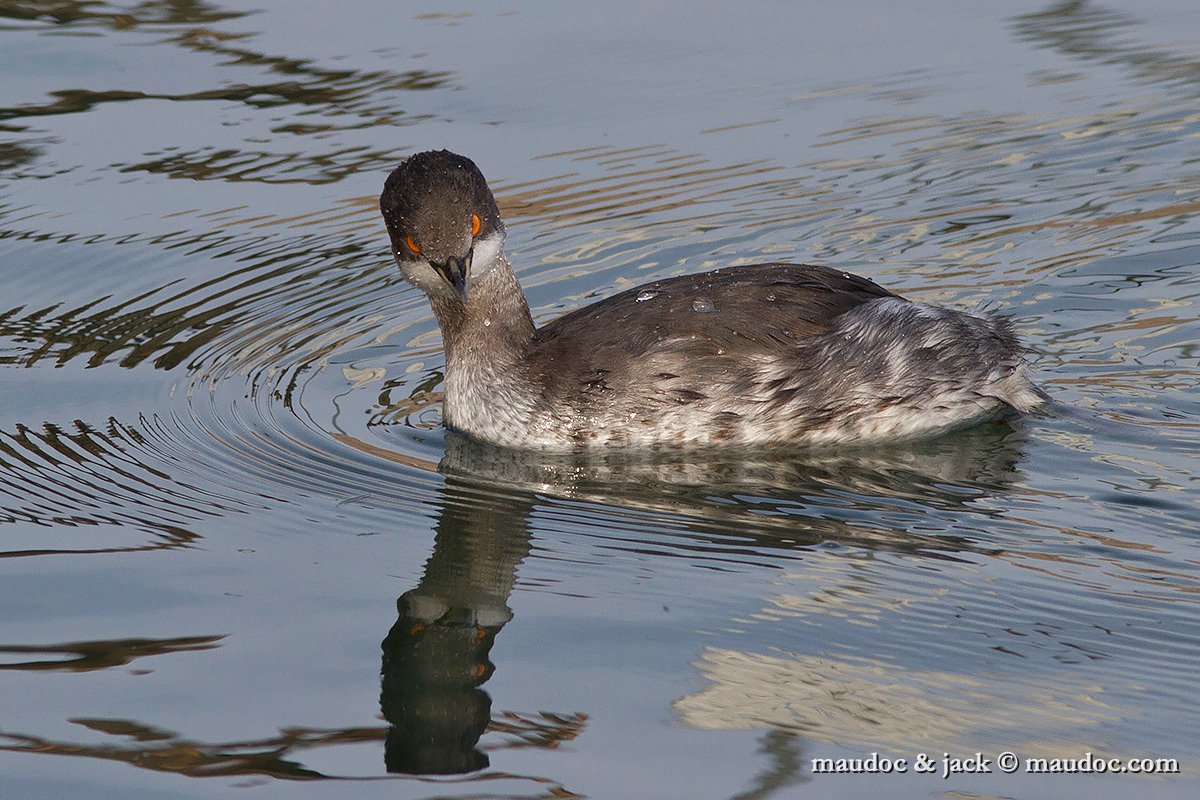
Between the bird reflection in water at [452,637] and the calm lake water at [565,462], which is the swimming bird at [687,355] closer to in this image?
the calm lake water at [565,462]

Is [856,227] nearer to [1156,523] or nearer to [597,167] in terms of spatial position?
[597,167]

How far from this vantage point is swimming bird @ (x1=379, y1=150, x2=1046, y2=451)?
26.8ft

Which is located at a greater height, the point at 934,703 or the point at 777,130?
the point at 777,130

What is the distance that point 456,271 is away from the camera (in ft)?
26.7

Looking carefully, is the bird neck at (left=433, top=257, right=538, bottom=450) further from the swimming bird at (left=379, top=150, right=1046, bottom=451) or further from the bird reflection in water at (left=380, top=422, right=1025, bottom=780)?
the bird reflection in water at (left=380, top=422, right=1025, bottom=780)

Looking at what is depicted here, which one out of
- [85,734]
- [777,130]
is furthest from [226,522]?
[777,130]

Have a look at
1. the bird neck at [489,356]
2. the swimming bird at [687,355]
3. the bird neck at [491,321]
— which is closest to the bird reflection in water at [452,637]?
the bird neck at [489,356]

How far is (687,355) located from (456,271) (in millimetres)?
1129

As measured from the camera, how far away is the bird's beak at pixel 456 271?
26.7 ft

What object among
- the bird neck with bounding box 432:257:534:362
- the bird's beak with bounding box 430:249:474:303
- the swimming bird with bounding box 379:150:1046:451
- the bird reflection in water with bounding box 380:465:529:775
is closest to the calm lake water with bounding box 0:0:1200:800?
the bird reflection in water with bounding box 380:465:529:775

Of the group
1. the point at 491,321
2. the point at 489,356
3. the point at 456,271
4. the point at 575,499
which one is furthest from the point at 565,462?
the point at 456,271

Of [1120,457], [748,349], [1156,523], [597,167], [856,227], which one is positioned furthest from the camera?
[597,167]

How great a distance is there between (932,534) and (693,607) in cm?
121

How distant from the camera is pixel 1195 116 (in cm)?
1202
